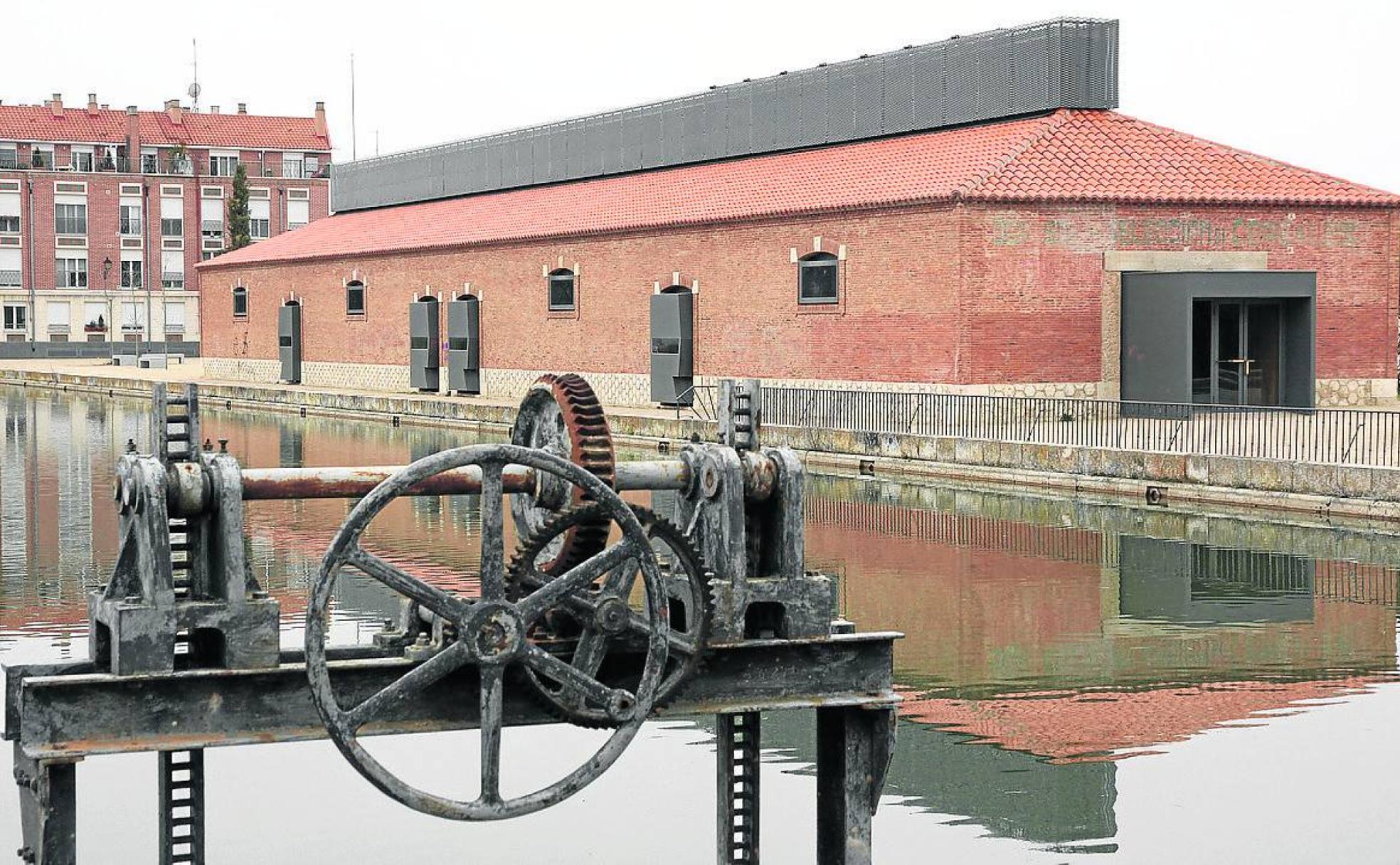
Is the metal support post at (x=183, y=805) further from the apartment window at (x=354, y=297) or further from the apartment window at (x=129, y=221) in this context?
the apartment window at (x=129, y=221)

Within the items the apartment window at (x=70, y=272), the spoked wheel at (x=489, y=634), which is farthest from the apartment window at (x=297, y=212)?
the spoked wheel at (x=489, y=634)

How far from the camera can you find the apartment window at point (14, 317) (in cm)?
9162

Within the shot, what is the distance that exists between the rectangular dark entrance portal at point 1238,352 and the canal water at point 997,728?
40.9 ft

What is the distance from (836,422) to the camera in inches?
1243

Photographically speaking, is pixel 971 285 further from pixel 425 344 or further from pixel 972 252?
pixel 425 344

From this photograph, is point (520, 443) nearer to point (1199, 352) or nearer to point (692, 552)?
point (692, 552)

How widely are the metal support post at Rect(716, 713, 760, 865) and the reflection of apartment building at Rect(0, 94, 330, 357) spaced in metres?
85.7

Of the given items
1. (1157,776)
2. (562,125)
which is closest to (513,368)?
(562,125)

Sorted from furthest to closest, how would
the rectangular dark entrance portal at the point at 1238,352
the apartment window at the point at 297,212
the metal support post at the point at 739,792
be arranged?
the apartment window at the point at 297,212 → the rectangular dark entrance portal at the point at 1238,352 → the metal support post at the point at 739,792

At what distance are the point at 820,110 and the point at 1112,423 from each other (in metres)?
13.7

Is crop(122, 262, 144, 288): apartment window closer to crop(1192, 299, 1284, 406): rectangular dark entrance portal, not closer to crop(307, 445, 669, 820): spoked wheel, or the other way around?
crop(1192, 299, 1284, 406): rectangular dark entrance portal

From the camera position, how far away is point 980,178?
3281 cm

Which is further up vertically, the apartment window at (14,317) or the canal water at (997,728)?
the apartment window at (14,317)

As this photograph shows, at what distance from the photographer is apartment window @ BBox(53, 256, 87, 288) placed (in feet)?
305
